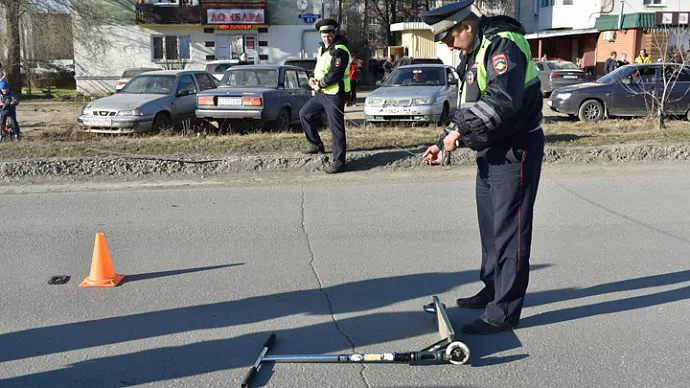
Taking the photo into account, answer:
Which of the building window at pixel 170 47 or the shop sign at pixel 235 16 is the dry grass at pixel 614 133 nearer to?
the shop sign at pixel 235 16

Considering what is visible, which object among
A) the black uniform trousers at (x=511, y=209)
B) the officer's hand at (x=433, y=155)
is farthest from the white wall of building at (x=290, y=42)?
the black uniform trousers at (x=511, y=209)

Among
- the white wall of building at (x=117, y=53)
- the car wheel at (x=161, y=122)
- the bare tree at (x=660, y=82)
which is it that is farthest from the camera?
the white wall of building at (x=117, y=53)

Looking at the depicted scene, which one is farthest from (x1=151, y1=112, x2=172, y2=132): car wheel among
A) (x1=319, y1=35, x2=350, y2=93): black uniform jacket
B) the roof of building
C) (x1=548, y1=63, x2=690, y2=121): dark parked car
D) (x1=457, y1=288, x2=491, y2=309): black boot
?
the roof of building

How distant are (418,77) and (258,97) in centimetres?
450

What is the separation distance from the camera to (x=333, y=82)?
9.40 metres

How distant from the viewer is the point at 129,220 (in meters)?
7.39

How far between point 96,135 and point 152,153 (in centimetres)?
352

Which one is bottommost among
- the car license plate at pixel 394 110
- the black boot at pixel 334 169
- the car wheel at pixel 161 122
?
the black boot at pixel 334 169

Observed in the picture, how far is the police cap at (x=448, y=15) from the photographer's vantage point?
4059 millimetres

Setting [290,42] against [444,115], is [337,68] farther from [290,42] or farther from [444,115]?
[290,42]

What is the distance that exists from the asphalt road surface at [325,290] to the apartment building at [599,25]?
27.5 meters

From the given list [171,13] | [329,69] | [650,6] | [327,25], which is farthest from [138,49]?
[650,6]

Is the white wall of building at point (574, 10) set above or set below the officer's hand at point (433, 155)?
above

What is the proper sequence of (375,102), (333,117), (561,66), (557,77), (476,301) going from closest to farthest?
1. (476,301)
2. (333,117)
3. (375,102)
4. (557,77)
5. (561,66)
